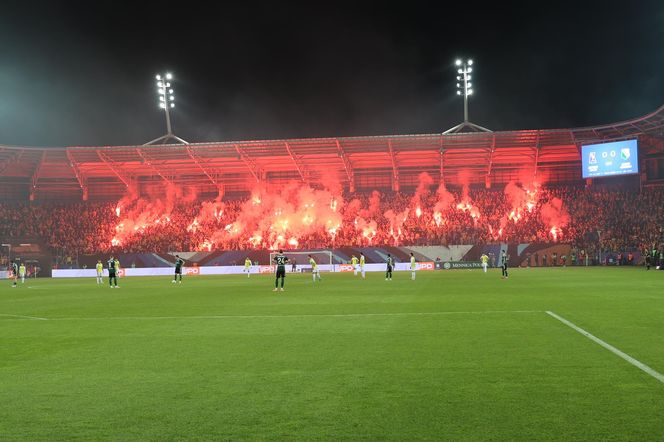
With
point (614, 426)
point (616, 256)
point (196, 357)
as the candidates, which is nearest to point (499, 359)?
point (614, 426)

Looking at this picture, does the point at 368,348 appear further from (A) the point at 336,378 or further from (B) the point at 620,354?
(B) the point at 620,354

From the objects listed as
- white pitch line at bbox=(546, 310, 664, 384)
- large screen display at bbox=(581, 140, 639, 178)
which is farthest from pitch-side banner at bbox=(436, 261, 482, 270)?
white pitch line at bbox=(546, 310, 664, 384)

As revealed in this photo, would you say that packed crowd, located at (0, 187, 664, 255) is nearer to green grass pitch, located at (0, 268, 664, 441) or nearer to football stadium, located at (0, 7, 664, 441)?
football stadium, located at (0, 7, 664, 441)

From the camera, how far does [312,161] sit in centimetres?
6700

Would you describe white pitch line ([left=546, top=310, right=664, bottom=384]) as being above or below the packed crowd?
below

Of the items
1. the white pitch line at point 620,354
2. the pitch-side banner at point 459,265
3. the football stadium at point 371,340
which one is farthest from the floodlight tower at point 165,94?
the white pitch line at point 620,354

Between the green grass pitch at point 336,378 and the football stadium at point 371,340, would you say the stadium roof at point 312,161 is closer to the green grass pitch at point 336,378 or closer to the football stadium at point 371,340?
the football stadium at point 371,340

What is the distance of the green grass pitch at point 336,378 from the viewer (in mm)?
5492

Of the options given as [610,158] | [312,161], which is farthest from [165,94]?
[610,158]

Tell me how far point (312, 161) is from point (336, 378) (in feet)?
197

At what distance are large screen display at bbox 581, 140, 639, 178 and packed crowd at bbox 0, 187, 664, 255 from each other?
20.7 ft

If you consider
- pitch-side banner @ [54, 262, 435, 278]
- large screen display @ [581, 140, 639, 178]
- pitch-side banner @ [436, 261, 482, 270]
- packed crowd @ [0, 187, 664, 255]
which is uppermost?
large screen display @ [581, 140, 639, 178]

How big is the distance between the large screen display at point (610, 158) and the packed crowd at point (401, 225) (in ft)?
20.7

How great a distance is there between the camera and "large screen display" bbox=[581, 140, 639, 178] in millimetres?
55188
